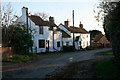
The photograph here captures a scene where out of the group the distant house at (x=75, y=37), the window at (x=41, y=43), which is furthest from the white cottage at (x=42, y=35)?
the distant house at (x=75, y=37)

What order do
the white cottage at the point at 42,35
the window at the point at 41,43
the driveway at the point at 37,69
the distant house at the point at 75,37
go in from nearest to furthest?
1. the driveway at the point at 37,69
2. the white cottage at the point at 42,35
3. the window at the point at 41,43
4. the distant house at the point at 75,37

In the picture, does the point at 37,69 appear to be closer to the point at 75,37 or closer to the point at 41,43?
the point at 41,43

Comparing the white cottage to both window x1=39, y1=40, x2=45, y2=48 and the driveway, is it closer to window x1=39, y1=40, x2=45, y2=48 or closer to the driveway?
window x1=39, y1=40, x2=45, y2=48

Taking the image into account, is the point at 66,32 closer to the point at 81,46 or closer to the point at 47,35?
the point at 81,46

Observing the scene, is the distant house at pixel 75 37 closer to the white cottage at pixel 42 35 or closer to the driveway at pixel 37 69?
the white cottage at pixel 42 35

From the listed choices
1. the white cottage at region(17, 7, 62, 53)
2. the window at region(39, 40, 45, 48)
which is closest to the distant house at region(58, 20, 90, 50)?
the white cottage at region(17, 7, 62, 53)

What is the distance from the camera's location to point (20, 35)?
1886cm

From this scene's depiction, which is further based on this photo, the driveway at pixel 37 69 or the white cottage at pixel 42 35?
the white cottage at pixel 42 35

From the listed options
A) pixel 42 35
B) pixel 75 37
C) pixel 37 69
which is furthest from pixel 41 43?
pixel 37 69

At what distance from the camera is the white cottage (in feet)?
87.2

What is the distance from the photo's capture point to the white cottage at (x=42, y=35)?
87.2 feet

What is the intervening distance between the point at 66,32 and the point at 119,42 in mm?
31633

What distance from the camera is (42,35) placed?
27875mm

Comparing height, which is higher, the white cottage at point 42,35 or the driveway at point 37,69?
the white cottage at point 42,35
